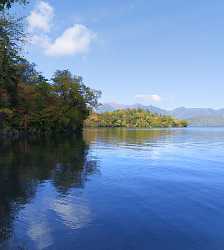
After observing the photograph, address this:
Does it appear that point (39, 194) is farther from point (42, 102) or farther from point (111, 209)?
point (42, 102)

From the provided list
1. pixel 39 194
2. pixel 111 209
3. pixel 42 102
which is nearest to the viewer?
pixel 111 209

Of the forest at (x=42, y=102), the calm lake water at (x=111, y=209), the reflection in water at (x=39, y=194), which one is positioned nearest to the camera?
the calm lake water at (x=111, y=209)

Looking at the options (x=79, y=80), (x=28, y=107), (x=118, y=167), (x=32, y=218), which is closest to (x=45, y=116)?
(x=28, y=107)

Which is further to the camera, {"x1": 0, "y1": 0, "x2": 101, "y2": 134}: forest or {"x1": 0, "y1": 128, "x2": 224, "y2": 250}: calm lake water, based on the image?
{"x1": 0, "y1": 0, "x2": 101, "y2": 134}: forest

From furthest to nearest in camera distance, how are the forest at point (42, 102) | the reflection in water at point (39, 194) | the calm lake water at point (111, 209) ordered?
the forest at point (42, 102), the reflection in water at point (39, 194), the calm lake water at point (111, 209)

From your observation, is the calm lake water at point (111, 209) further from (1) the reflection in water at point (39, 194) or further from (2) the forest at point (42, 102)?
(2) the forest at point (42, 102)

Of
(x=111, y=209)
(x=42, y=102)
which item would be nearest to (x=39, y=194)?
(x=111, y=209)

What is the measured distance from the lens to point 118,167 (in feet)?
99.1

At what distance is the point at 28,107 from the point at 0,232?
266 feet

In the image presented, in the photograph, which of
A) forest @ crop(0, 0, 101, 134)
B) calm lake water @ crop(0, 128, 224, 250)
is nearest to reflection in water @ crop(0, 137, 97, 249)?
calm lake water @ crop(0, 128, 224, 250)

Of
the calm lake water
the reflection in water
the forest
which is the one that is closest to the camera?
the calm lake water

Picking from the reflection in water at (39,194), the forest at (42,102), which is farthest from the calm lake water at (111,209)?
the forest at (42,102)

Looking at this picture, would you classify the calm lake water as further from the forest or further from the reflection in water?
the forest

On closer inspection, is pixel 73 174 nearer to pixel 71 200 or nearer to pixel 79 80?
pixel 71 200
